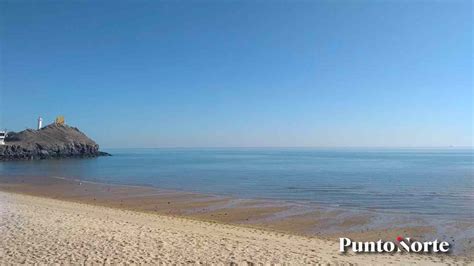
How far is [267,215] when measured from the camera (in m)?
20.3

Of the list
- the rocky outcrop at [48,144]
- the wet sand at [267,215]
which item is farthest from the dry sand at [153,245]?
the rocky outcrop at [48,144]

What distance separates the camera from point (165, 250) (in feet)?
35.3

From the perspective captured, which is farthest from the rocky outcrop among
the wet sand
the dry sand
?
the dry sand

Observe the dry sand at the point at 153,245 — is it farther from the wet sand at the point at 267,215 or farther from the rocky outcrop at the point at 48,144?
the rocky outcrop at the point at 48,144

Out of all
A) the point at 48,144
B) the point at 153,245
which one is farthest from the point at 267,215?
the point at 48,144

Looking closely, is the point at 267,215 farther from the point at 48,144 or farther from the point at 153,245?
the point at 48,144

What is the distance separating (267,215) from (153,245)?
10.0m

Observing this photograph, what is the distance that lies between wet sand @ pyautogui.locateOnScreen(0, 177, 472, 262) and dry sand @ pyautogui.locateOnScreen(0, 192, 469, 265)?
43.0 inches

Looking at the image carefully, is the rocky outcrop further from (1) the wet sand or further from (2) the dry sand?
(2) the dry sand

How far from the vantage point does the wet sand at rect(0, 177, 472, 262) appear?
1612cm

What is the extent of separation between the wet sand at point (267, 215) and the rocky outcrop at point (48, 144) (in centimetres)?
8416

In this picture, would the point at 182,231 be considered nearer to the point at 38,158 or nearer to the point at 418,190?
the point at 418,190

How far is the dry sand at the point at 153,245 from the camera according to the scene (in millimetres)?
9867

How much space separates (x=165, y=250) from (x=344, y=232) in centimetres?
909
